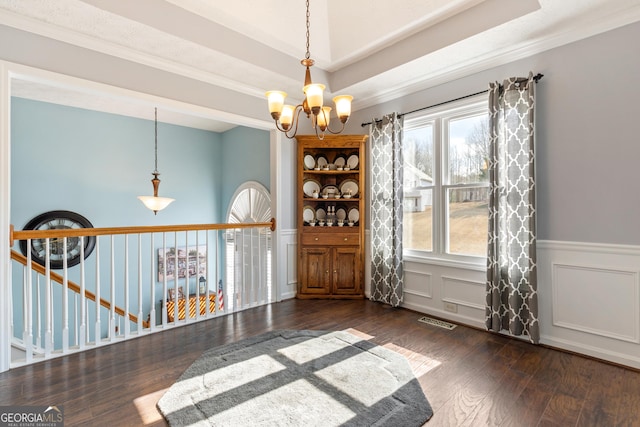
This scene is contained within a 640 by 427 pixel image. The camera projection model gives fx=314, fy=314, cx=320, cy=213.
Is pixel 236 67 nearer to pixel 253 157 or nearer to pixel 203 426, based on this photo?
pixel 253 157

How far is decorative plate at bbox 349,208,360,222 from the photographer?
453cm

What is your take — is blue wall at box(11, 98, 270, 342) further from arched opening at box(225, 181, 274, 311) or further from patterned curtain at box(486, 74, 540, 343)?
patterned curtain at box(486, 74, 540, 343)

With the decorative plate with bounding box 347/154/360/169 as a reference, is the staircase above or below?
below

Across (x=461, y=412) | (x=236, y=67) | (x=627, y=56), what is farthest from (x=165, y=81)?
(x=627, y=56)

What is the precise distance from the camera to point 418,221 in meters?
3.88

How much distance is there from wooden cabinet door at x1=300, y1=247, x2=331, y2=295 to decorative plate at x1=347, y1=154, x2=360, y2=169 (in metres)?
1.23

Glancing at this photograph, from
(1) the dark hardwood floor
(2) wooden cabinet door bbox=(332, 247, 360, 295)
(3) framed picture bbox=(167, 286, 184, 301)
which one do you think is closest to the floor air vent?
(1) the dark hardwood floor

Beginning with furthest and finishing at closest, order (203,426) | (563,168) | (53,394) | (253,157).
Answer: (253,157) < (563,168) < (53,394) < (203,426)

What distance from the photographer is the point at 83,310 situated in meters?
2.79

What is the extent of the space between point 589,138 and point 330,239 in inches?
113

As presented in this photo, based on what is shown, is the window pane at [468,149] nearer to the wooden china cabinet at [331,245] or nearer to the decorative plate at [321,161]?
the wooden china cabinet at [331,245]

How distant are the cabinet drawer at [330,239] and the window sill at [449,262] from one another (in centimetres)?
76

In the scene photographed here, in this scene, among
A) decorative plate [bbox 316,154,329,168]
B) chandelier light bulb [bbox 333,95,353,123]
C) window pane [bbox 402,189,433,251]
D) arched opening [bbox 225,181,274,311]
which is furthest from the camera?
decorative plate [bbox 316,154,329,168]

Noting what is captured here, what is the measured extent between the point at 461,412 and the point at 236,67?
11.7 feet
